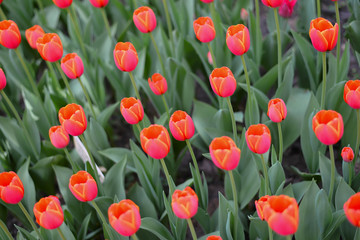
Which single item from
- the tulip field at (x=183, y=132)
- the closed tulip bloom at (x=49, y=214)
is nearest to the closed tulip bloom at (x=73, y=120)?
the tulip field at (x=183, y=132)

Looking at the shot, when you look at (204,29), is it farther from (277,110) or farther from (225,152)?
(225,152)

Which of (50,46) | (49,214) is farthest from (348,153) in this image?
(50,46)

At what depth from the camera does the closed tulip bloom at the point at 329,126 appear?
3.31 feet

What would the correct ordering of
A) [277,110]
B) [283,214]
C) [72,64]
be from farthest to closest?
[72,64] → [277,110] → [283,214]

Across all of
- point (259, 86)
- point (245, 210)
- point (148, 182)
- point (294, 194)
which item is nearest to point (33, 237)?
point (148, 182)

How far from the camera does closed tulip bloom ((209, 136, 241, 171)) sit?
3.26ft

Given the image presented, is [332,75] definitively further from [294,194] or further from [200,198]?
[200,198]

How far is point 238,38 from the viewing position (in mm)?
1262

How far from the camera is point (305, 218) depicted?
126 centimetres

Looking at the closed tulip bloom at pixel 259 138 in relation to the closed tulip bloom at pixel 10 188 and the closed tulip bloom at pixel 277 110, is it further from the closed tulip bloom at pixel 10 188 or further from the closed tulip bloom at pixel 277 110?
the closed tulip bloom at pixel 10 188

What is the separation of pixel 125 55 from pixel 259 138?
1.51ft

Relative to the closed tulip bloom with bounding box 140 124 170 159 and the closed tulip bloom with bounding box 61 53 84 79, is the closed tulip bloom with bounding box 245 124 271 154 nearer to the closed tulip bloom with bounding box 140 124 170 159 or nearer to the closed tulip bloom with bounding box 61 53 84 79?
the closed tulip bloom with bounding box 140 124 170 159

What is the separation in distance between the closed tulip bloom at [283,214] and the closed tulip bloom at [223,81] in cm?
39

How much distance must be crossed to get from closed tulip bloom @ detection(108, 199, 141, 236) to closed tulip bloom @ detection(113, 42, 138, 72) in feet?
1.54
